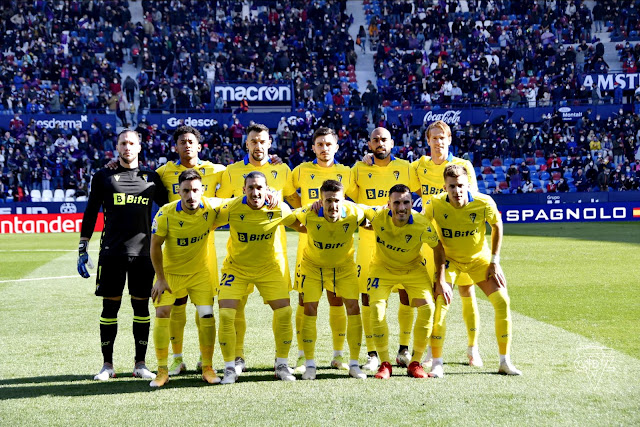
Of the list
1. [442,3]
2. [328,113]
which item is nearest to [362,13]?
[442,3]

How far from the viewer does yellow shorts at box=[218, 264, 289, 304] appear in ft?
24.1

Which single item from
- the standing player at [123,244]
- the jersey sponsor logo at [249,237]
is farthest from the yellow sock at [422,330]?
the standing player at [123,244]

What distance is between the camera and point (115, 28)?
40500 millimetres

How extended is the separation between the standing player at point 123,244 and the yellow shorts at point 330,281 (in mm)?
1637

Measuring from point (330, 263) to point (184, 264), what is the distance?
149 cm

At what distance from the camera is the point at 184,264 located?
24.3 feet

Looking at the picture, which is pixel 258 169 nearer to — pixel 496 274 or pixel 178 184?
pixel 178 184

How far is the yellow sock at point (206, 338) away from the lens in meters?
7.08

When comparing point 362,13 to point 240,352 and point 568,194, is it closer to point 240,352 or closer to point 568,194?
point 568,194

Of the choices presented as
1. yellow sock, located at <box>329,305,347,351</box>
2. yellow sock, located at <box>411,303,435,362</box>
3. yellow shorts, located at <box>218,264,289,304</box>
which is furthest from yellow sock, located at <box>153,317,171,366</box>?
yellow sock, located at <box>411,303,435,362</box>

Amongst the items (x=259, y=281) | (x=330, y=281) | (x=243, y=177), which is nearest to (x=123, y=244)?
(x=259, y=281)

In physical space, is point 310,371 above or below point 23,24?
below

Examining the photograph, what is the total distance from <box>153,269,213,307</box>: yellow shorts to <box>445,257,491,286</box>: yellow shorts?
2.49 metres

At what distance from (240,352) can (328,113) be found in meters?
27.8
